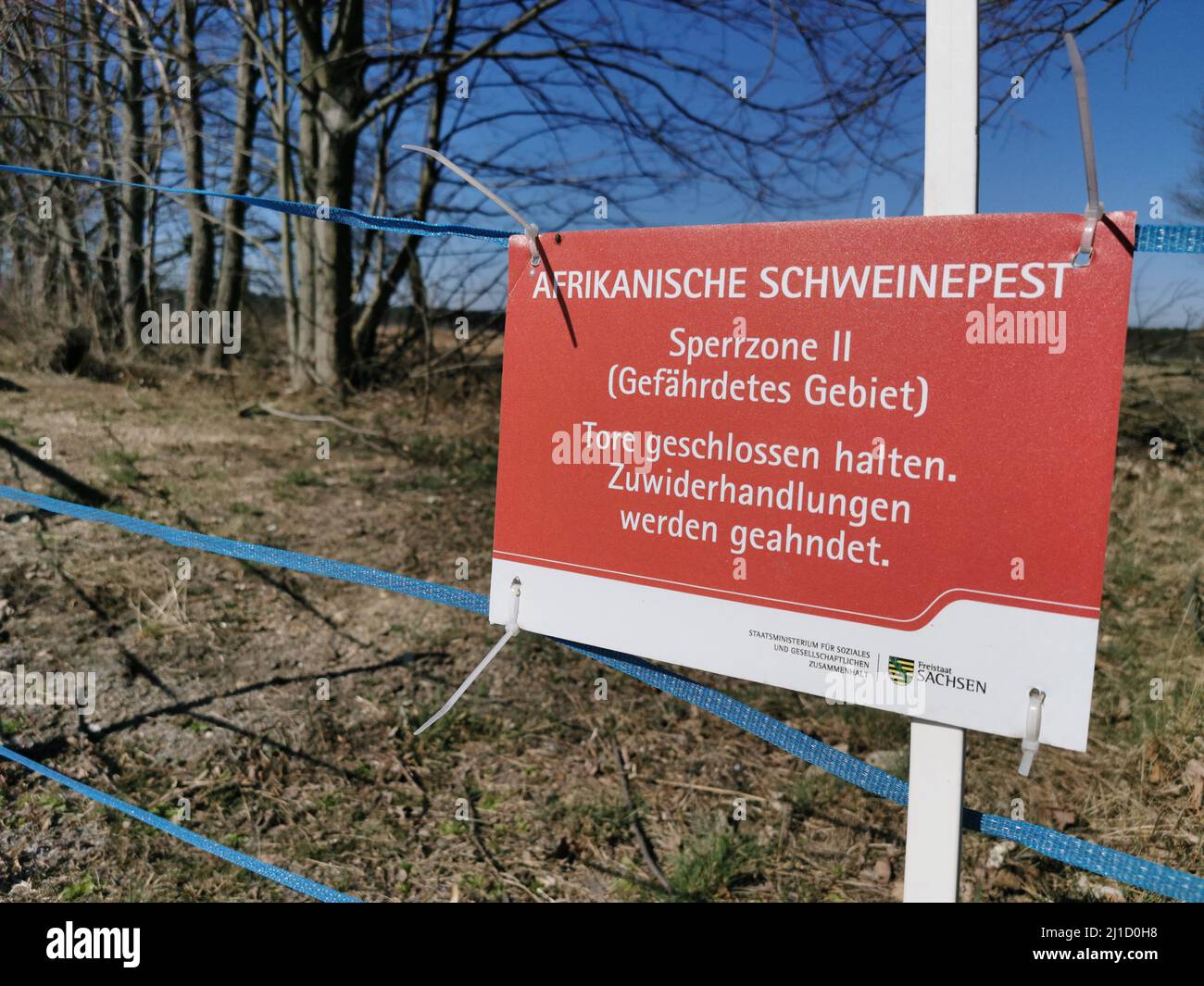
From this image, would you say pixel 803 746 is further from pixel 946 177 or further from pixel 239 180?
pixel 239 180

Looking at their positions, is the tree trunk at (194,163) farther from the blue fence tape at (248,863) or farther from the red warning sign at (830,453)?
the red warning sign at (830,453)

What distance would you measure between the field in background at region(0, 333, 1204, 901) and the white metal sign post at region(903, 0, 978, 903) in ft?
4.94

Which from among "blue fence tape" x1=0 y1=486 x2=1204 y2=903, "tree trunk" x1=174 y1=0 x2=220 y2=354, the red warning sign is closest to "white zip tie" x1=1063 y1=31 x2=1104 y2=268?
the red warning sign

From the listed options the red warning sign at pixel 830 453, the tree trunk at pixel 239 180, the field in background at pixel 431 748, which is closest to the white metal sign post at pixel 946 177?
the red warning sign at pixel 830 453

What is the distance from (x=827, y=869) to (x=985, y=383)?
7.11 feet

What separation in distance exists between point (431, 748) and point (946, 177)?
297cm

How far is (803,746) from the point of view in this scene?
1796mm

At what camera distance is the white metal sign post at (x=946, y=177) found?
1432 millimetres

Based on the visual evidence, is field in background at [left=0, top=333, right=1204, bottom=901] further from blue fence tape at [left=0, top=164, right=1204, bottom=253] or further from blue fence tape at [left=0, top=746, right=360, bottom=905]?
blue fence tape at [left=0, top=164, right=1204, bottom=253]

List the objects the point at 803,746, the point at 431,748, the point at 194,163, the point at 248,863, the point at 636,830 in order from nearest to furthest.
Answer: the point at 803,746 < the point at 248,863 < the point at 636,830 < the point at 431,748 < the point at 194,163

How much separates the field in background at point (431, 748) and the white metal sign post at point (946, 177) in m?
1.51

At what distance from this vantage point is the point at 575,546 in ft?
5.91

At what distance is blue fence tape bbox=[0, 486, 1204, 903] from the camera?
1439mm

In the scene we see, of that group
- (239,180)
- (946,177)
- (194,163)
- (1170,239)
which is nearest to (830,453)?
(946,177)
